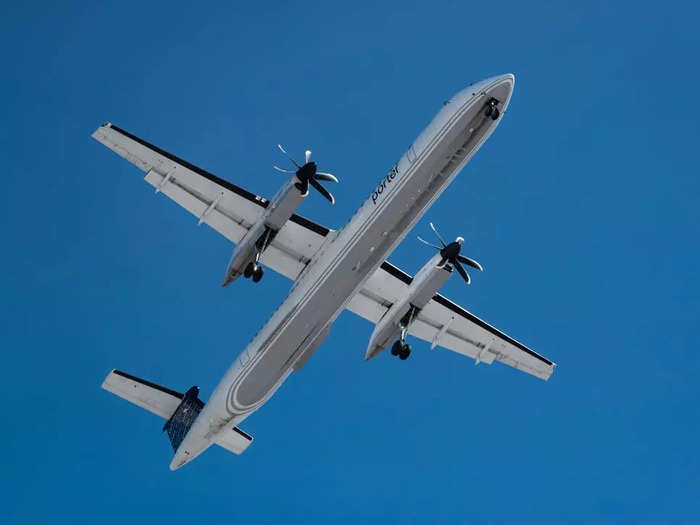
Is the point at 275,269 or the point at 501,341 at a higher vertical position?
the point at 501,341

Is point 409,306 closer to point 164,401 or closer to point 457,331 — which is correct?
point 457,331

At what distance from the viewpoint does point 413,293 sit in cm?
2509

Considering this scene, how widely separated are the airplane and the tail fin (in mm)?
36

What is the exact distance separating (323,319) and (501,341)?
8.35 metres

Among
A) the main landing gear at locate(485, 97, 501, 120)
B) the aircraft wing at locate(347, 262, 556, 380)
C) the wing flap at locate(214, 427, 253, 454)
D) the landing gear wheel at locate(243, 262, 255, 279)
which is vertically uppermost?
the main landing gear at locate(485, 97, 501, 120)

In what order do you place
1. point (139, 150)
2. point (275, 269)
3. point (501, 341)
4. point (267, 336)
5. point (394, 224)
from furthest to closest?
point (501, 341) < point (275, 269) < point (139, 150) < point (267, 336) < point (394, 224)

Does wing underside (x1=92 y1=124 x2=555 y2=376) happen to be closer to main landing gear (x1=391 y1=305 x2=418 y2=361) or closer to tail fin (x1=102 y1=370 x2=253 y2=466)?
main landing gear (x1=391 y1=305 x2=418 y2=361)

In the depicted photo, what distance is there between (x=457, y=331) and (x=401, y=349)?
3.29 meters

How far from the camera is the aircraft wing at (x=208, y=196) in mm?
24312

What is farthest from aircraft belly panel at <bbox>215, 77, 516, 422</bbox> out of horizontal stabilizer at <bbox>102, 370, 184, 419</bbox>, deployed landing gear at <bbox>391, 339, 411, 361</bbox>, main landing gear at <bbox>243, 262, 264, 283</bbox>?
horizontal stabilizer at <bbox>102, 370, 184, 419</bbox>

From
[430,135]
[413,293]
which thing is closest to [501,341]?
[413,293]

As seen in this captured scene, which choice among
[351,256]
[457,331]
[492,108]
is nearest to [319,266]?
[351,256]

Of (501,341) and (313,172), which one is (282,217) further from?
(501,341)

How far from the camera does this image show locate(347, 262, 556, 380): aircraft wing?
27672 mm
